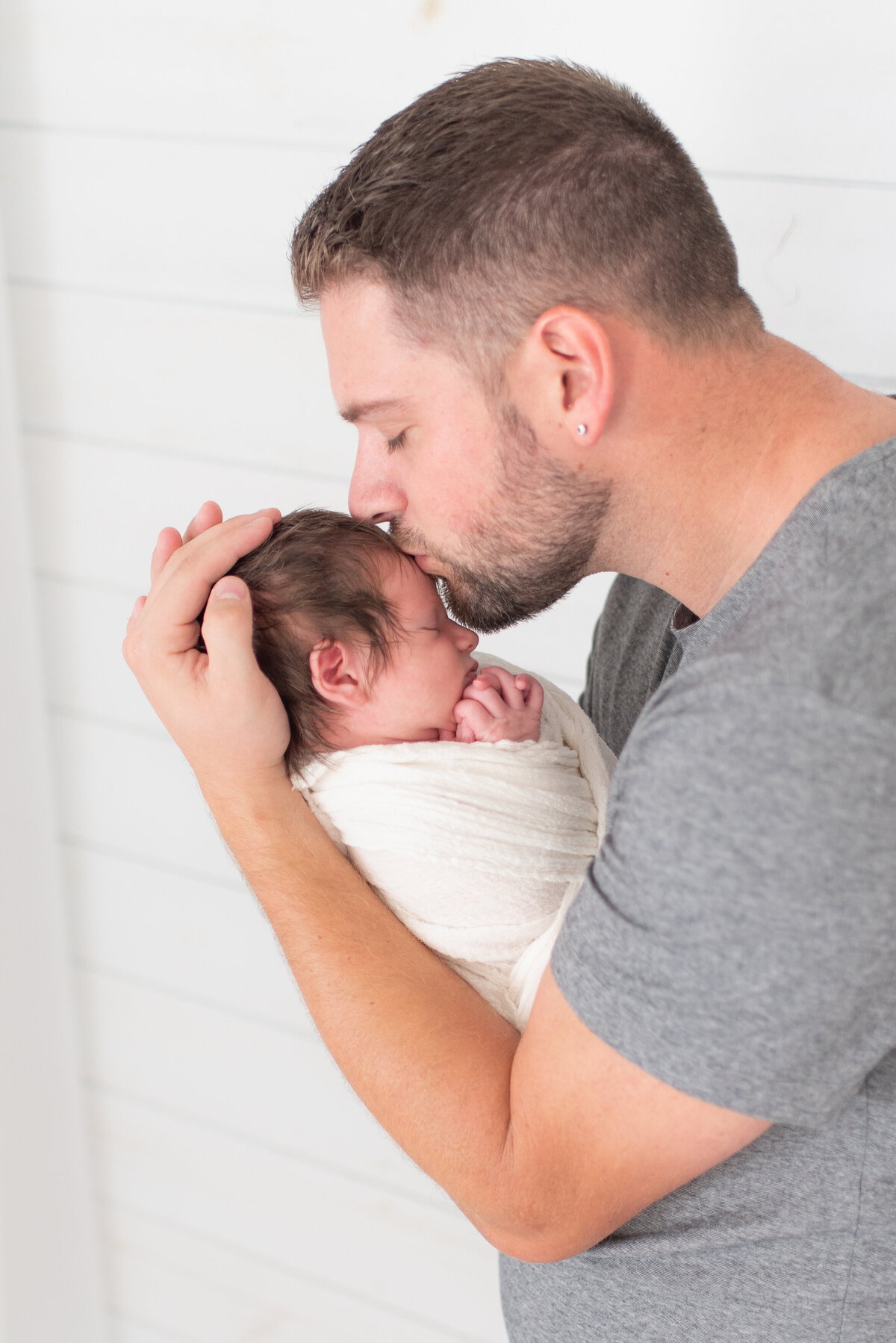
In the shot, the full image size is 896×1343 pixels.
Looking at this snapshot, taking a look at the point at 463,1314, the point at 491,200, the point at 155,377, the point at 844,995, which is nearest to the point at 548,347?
the point at 491,200

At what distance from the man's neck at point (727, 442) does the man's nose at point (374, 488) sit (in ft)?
0.77

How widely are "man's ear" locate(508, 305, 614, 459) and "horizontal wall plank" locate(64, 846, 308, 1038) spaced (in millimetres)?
1305

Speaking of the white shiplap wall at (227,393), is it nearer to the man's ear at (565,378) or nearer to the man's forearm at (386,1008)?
the man's ear at (565,378)

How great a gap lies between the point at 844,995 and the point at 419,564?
27.7 inches

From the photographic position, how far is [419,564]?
1.27 metres

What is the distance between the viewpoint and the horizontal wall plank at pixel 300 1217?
83.2 inches

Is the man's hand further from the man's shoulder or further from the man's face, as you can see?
the man's shoulder

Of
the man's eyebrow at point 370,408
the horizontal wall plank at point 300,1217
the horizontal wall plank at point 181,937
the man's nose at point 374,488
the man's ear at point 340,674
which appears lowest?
the horizontal wall plank at point 300,1217

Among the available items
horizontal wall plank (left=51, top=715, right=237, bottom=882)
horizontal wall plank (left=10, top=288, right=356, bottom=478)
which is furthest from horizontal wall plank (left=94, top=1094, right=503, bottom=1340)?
horizontal wall plank (left=10, top=288, right=356, bottom=478)

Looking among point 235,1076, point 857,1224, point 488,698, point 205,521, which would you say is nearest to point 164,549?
point 205,521

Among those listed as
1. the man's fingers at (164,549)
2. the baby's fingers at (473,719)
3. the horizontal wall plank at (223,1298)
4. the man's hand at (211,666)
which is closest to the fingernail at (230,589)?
the man's hand at (211,666)

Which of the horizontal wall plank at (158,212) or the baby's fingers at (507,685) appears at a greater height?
the horizontal wall plank at (158,212)

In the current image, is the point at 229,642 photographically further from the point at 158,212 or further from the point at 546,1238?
the point at 158,212

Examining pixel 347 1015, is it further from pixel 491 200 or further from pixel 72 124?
pixel 72 124
